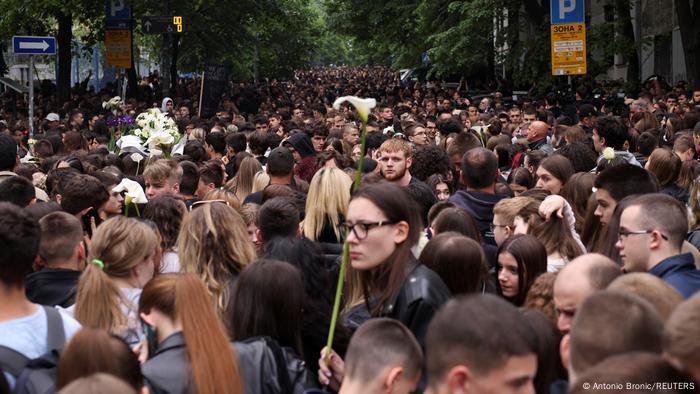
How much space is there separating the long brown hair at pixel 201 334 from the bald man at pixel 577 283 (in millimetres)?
1306

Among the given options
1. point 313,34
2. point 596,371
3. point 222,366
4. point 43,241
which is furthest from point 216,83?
point 313,34

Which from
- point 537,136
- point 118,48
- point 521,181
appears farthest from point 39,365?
point 118,48

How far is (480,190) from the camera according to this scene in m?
8.30

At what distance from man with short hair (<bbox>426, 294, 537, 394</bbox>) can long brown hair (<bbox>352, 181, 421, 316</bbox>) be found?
1.45 metres

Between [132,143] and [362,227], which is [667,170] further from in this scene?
[132,143]

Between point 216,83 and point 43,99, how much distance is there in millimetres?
15415

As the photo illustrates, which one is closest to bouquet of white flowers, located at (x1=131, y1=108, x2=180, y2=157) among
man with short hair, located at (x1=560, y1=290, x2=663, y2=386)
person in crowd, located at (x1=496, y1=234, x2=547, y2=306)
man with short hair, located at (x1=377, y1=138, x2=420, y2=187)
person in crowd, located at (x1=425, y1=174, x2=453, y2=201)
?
person in crowd, located at (x1=425, y1=174, x2=453, y2=201)

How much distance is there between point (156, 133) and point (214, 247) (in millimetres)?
6536

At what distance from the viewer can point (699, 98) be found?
20.4 meters

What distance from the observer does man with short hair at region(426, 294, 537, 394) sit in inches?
127

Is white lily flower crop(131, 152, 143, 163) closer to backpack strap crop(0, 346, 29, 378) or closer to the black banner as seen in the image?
backpack strap crop(0, 346, 29, 378)

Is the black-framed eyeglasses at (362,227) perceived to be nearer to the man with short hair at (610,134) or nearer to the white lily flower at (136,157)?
the man with short hair at (610,134)

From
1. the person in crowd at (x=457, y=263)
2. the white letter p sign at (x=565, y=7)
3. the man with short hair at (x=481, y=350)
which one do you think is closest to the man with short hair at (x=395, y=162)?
the person in crowd at (x=457, y=263)

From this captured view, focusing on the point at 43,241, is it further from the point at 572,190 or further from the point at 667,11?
the point at 667,11
